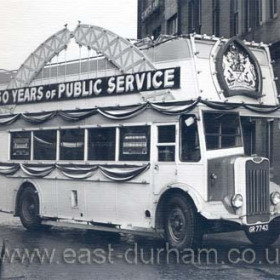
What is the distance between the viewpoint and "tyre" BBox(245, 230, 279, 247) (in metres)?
11.4

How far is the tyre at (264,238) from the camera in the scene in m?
11.4

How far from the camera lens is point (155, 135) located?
11055 mm

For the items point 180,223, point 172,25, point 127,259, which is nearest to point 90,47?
point 180,223

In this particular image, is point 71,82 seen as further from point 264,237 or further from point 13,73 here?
point 264,237

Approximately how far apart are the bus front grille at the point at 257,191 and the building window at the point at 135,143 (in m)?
1.86

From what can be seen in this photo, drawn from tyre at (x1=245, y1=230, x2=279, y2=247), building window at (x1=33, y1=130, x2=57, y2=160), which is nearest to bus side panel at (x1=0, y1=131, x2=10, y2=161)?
building window at (x1=33, y1=130, x2=57, y2=160)

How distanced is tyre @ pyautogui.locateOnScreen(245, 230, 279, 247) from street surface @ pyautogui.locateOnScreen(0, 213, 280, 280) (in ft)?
0.47

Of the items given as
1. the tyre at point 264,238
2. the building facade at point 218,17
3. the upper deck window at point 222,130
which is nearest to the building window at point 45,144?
the upper deck window at point 222,130

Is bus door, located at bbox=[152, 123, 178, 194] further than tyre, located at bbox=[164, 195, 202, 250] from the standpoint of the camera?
Yes

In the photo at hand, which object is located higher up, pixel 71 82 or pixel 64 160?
pixel 71 82

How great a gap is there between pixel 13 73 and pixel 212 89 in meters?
6.06

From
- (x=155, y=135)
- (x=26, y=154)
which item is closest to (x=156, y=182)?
(x=155, y=135)

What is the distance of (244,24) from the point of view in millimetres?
21188

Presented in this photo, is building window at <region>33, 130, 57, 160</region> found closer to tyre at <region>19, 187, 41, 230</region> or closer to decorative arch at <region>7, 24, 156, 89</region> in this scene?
tyre at <region>19, 187, 41, 230</region>
